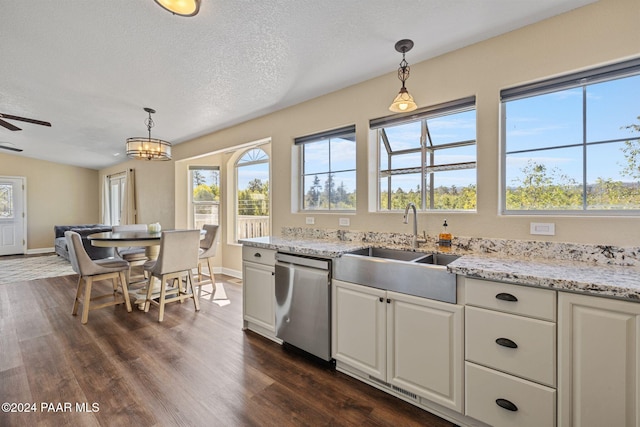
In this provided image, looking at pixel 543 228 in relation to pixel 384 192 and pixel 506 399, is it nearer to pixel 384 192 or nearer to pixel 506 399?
pixel 506 399

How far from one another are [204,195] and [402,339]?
4.70 metres

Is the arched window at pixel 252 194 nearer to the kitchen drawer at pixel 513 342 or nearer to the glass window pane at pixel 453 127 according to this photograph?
the glass window pane at pixel 453 127

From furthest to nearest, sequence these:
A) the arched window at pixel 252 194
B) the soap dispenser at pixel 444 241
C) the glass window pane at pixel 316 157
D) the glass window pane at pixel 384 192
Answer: the arched window at pixel 252 194 < the glass window pane at pixel 316 157 < the glass window pane at pixel 384 192 < the soap dispenser at pixel 444 241

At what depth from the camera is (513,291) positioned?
54.6 inches

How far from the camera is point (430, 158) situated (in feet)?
8.05

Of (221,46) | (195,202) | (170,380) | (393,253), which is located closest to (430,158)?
(393,253)

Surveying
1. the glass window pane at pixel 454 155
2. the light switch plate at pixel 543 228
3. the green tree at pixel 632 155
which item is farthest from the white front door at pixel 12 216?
the green tree at pixel 632 155

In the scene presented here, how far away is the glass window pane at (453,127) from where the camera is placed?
2256mm

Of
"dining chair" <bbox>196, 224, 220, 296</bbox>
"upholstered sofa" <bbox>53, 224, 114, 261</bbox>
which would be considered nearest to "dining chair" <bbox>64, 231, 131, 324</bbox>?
"dining chair" <bbox>196, 224, 220, 296</bbox>

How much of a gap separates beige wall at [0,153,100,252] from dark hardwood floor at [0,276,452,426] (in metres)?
6.49

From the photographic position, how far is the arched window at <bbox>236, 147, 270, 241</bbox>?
189 inches

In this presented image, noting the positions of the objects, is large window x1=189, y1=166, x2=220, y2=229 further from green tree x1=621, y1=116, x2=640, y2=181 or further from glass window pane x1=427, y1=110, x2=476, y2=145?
green tree x1=621, y1=116, x2=640, y2=181

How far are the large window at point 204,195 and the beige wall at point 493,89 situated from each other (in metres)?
2.98

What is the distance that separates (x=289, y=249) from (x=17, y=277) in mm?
5974
